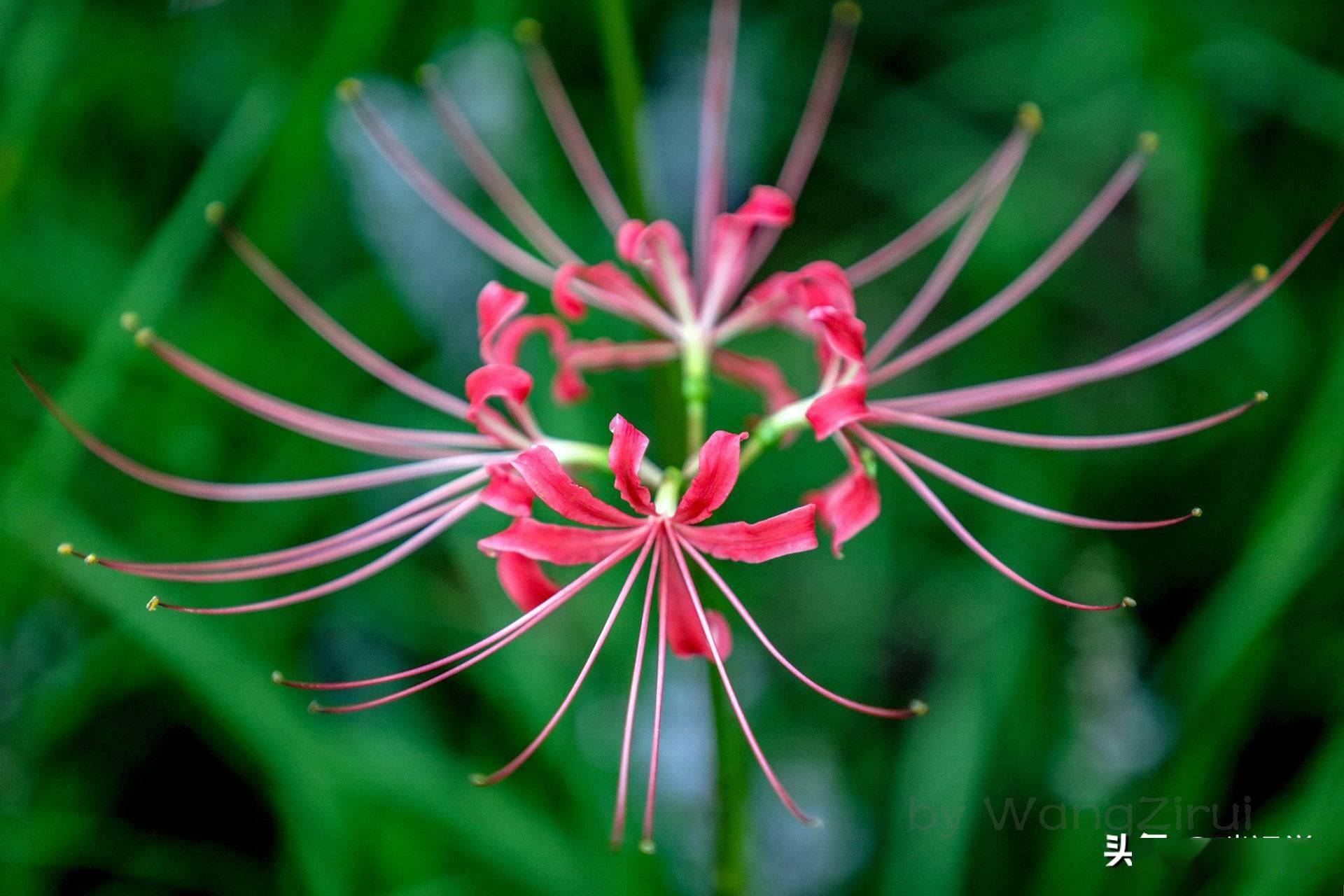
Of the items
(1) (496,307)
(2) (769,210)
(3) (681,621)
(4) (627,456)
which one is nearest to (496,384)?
(1) (496,307)

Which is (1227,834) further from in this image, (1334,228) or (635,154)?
(635,154)

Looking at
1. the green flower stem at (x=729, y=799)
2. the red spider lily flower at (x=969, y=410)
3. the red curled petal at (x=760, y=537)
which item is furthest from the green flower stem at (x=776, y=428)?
the green flower stem at (x=729, y=799)

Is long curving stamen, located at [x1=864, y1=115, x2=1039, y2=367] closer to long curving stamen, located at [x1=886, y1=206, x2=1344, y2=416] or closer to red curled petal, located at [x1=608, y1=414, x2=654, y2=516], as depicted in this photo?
long curving stamen, located at [x1=886, y1=206, x2=1344, y2=416]

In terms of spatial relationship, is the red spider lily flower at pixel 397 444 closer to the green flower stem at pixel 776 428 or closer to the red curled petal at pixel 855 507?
the green flower stem at pixel 776 428

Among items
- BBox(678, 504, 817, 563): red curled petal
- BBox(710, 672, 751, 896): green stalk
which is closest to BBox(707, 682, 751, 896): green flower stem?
BBox(710, 672, 751, 896): green stalk

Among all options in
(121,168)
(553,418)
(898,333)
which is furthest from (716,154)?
(121,168)

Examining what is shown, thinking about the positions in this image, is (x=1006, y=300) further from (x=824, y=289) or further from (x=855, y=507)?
(x=855, y=507)
